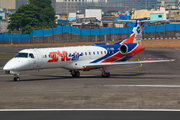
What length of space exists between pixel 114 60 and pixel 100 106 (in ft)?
59.3

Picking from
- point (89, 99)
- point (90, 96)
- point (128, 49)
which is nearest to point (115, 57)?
point (128, 49)

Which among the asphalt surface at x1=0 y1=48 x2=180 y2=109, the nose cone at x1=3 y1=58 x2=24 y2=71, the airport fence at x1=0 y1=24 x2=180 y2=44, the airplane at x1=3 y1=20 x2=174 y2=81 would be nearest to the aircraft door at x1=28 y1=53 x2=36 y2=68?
the airplane at x1=3 y1=20 x2=174 y2=81

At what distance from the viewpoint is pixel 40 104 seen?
19.9 meters

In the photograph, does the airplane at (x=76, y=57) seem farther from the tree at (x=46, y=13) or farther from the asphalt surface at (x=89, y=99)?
the tree at (x=46, y=13)

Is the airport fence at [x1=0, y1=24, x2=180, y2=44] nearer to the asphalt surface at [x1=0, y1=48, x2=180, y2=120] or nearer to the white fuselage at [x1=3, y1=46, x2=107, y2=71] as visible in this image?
the white fuselage at [x1=3, y1=46, x2=107, y2=71]

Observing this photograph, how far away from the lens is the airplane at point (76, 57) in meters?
29.8

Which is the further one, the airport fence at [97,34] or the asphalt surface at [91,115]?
the airport fence at [97,34]

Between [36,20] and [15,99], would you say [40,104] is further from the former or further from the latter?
[36,20]

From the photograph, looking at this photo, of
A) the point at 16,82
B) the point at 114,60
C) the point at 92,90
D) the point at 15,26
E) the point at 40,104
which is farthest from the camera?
the point at 15,26

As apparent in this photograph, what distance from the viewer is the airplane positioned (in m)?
29.8

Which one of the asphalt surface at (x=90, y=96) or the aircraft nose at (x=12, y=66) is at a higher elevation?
the aircraft nose at (x=12, y=66)

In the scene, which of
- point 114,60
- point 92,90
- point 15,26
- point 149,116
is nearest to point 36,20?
point 15,26

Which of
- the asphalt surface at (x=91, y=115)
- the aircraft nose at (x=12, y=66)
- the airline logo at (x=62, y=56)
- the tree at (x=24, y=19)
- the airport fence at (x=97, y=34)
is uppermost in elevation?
the tree at (x=24, y=19)

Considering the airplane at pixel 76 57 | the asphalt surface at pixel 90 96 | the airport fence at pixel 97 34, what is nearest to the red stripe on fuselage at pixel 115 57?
the airplane at pixel 76 57
